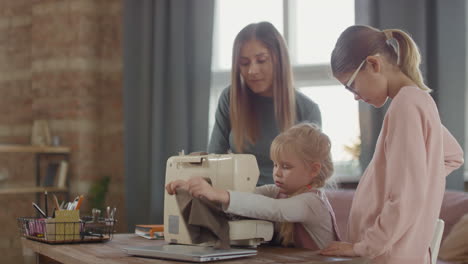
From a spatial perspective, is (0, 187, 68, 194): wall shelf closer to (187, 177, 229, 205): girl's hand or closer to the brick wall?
the brick wall

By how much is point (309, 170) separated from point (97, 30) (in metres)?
3.42

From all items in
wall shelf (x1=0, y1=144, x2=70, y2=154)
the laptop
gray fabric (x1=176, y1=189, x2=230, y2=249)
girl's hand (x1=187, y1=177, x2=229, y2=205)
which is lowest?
the laptop

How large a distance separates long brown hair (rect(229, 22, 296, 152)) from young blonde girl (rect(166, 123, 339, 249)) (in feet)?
4.97

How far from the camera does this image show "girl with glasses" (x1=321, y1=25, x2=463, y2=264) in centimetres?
150

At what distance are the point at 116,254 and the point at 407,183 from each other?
2.63 feet

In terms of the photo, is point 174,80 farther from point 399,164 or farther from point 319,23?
point 399,164

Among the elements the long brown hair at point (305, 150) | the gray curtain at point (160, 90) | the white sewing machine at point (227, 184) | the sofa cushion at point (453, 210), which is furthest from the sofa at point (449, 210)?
the gray curtain at point (160, 90)

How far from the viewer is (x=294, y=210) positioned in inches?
71.6

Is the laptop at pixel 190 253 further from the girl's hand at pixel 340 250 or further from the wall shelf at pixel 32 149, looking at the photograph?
the wall shelf at pixel 32 149

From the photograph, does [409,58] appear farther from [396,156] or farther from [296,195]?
[296,195]

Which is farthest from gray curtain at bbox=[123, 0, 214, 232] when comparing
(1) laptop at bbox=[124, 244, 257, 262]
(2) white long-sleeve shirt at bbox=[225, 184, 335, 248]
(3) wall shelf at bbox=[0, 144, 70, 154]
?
(1) laptop at bbox=[124, 244, 257, 262]

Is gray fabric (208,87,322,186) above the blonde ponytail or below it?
below

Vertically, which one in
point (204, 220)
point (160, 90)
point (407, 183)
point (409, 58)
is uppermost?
point (160, 90)

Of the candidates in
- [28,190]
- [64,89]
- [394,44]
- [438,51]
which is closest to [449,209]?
[438,51]
